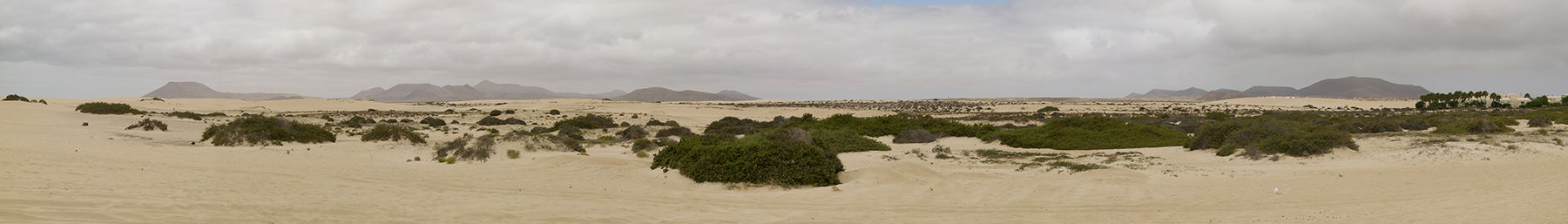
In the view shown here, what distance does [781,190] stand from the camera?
1238cm

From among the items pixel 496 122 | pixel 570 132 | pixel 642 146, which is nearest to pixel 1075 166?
pixel 642 146

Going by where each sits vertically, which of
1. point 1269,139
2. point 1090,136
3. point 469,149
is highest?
point 1269,139

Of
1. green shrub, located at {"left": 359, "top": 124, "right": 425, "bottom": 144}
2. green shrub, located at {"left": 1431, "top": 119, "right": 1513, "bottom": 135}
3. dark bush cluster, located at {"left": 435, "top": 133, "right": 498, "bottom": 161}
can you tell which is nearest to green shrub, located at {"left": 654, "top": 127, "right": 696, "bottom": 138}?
green shrub, located at {"left": 359, "top": 124, "right": 425, "bottom": 144}

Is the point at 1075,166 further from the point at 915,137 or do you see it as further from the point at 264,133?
the point at 264,133

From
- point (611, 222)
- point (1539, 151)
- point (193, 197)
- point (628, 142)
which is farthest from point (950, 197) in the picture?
point (628, 142)

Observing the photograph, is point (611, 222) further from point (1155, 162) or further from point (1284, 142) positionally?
point (1284, 142)

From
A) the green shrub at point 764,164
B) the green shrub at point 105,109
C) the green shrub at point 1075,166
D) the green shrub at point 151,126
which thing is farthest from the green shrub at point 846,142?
the green shrub at point 105,109

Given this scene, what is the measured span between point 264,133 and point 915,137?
733 inches

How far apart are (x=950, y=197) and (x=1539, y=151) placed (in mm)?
13919

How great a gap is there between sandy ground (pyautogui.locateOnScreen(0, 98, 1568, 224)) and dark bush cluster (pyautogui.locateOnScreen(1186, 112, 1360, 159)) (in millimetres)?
434

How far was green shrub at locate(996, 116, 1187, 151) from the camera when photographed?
21359 millimetres

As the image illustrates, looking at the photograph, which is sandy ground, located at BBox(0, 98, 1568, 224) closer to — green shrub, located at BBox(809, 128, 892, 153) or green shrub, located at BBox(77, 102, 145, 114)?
green shrub, located at BBox(809, 128, 892, 153)

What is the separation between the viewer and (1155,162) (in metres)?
16.8

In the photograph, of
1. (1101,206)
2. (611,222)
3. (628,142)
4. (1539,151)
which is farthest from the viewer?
(628,142)
